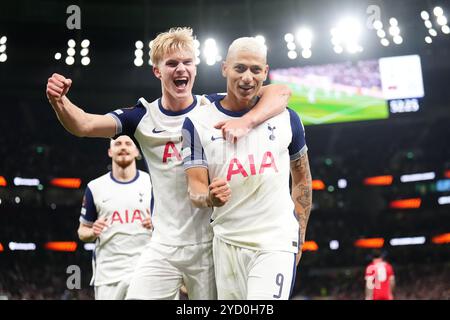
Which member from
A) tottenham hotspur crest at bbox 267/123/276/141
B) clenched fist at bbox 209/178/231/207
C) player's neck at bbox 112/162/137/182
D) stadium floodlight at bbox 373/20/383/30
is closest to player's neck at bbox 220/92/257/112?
tottenham hotspur crest at bbox 267/123/276/141

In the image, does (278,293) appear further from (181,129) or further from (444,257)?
(444,257)

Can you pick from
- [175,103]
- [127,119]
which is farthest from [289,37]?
[127,119]

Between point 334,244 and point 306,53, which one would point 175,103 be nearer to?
point 306,53

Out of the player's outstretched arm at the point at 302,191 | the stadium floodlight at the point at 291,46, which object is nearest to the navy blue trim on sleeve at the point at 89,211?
the player's outstretched arm at the point at 302,191

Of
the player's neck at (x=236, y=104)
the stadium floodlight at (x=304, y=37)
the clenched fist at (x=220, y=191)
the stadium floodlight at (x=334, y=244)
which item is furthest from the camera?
the stadium floodlight at (x=334, y=244)

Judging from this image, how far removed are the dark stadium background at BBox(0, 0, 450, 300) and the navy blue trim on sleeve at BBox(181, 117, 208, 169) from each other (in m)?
14.8

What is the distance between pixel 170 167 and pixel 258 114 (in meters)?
0.71

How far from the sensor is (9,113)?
68.7ft

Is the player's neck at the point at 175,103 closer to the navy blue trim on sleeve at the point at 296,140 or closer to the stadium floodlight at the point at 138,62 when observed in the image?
the navy blue trim on sleeve at the point at 296,140

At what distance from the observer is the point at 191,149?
12.2 feet

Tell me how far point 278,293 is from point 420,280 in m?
20.9

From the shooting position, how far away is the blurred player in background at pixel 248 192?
3547 mm

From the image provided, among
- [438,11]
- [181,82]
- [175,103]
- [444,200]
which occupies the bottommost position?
[444,200]
